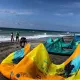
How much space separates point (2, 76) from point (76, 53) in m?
3.01

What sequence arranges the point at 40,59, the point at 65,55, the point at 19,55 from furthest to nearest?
the point at 65,55 → the point at 19,55 → the point at 40,59

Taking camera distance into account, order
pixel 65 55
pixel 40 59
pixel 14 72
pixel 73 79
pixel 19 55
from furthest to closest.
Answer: pixel 65 55, pixel 19 55, pixel 40 59, pixel 14 72, pixel 73 79

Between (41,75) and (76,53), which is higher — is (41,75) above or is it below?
below

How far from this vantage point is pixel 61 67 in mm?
10578

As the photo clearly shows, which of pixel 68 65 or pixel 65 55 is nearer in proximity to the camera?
pixel 68 65

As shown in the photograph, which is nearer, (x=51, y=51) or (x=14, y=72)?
(x=14, y=72)

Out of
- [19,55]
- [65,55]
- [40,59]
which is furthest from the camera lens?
[65,55]

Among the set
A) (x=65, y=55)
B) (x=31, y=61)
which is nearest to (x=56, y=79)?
(x=31, y=61)

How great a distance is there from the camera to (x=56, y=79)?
29.2ft

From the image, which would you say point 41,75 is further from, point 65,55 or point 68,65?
point 65,55

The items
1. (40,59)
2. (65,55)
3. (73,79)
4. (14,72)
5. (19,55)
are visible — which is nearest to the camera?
(73,79)

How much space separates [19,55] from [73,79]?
3.39 meters

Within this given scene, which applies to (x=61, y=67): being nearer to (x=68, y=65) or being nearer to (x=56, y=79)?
(x=68, y=65)

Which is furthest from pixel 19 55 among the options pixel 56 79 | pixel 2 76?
pixel 56 79
